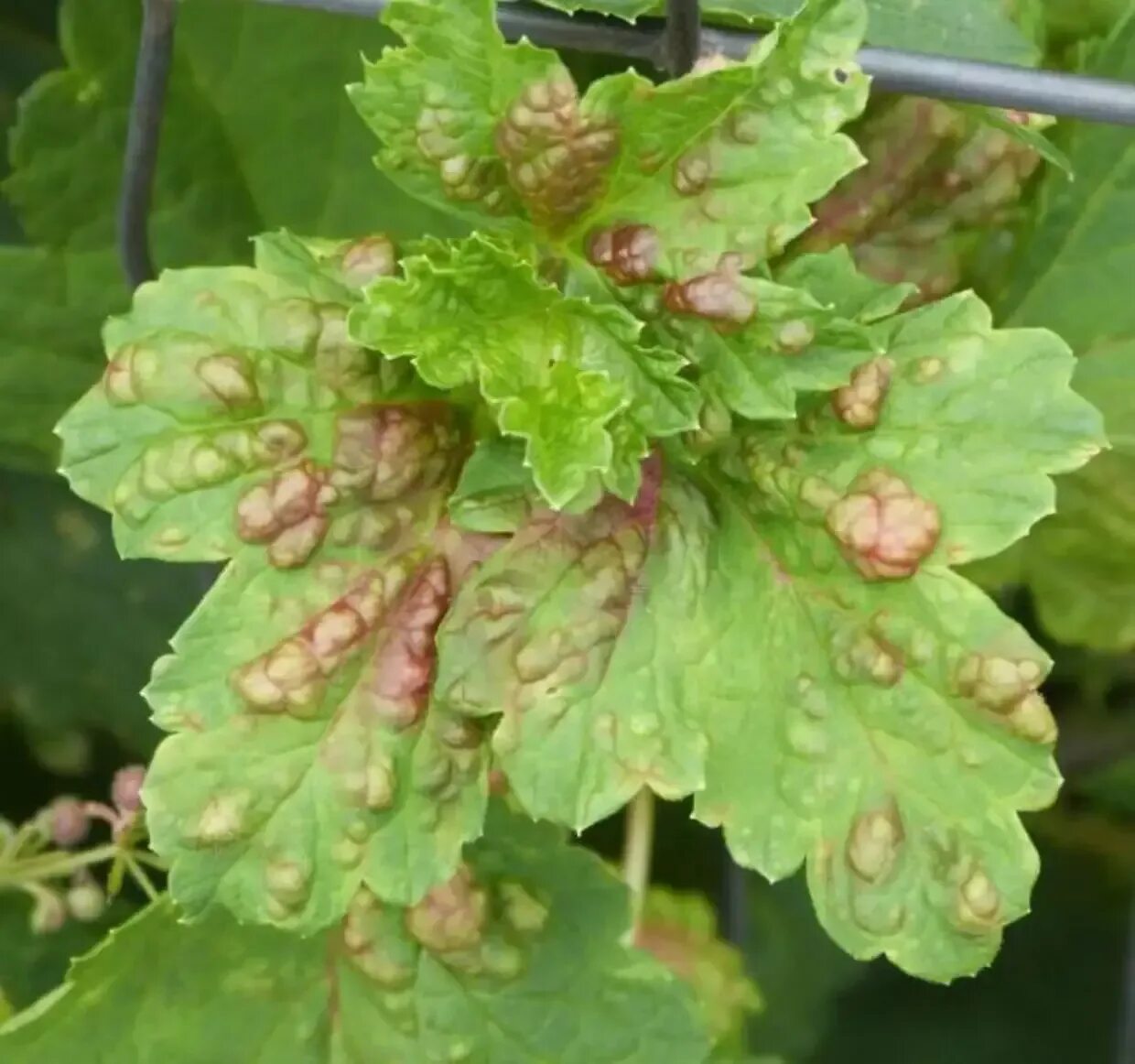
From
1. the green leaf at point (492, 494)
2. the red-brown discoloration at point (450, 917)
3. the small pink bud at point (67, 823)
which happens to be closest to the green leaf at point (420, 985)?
the red-brown discoloration at point (450, 917)

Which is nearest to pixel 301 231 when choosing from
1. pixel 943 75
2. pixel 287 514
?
pixel 287 514

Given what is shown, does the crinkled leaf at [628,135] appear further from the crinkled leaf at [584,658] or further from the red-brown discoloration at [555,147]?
the crinkled leaf at [584,658]

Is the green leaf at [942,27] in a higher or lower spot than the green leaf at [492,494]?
higher

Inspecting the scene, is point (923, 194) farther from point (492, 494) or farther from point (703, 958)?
point (703, 958)

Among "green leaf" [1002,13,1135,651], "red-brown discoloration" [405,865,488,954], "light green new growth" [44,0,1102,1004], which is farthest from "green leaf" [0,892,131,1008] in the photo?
"green leaf" [1002,13,1135,651]

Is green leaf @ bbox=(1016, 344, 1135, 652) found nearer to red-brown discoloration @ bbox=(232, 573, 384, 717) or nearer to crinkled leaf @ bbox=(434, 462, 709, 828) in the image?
crinkled leaf @ bbox=(434, 462, 709, 828)

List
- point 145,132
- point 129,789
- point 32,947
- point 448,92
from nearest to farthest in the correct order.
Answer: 1. point 448,92
2. point 145,132
3. point 129,789
4. point 32,947

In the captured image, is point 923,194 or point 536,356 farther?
point 923,194
